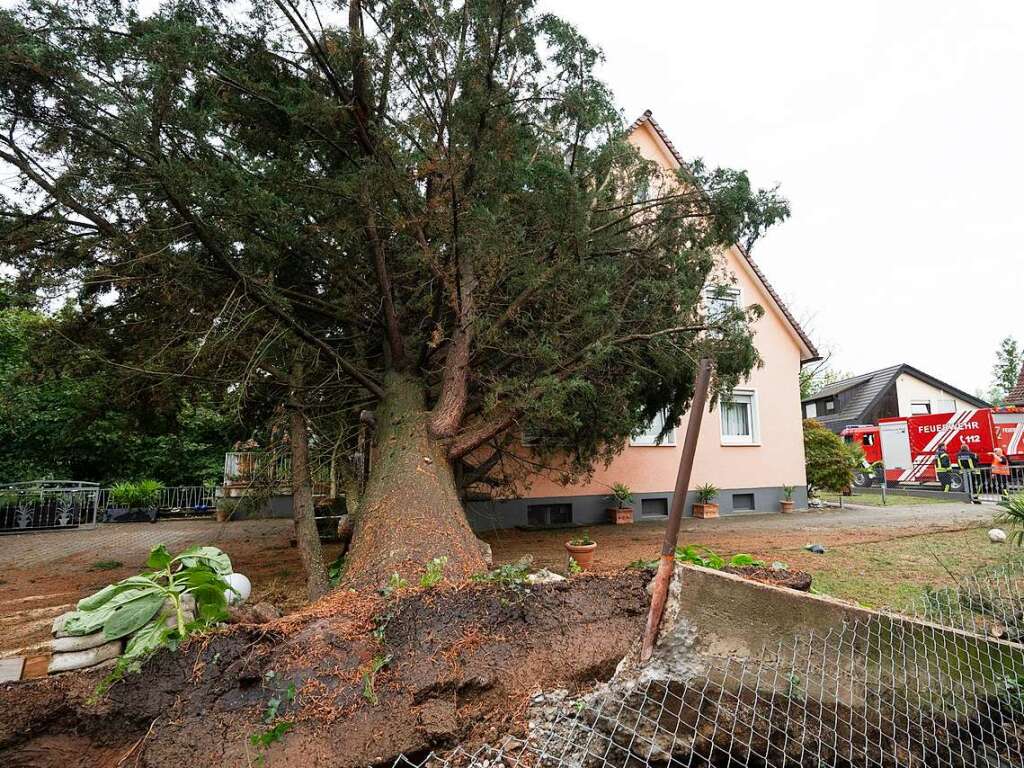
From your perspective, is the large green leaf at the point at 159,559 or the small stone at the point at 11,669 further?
the large green leaf at the point at 159,559

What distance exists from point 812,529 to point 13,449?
68.9 feet

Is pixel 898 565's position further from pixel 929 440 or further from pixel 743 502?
pixel 929 440

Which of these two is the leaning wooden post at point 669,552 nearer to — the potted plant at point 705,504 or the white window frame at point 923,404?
the potted plant at point 705,504

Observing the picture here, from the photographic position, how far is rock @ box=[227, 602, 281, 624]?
3.28 m

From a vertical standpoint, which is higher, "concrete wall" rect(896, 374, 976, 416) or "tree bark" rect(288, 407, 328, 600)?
"concrete wall" rect(896, 374, 976, 416)

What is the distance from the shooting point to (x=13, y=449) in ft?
51.6

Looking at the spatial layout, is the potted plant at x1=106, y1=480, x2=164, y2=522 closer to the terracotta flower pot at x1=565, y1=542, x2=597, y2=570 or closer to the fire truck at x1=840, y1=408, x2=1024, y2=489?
the terracotta flower pot at x1=565, y1=542, x2=597, y2=570

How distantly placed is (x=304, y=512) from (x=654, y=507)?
9.42 meters

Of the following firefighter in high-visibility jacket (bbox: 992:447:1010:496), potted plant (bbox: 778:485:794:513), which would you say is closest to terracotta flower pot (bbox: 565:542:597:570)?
potted plant (bbox: 778:485:794:513)

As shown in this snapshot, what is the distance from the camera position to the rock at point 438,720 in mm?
2732

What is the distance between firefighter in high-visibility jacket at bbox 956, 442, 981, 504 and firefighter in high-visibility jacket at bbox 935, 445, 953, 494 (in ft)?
1.01

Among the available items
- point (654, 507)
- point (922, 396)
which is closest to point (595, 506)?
point (654, 507)

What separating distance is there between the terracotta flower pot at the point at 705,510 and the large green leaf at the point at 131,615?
1220 centimetres

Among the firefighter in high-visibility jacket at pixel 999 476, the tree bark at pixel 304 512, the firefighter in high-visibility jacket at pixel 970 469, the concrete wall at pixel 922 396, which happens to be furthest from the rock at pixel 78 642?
the concrete wall at pixel 922 396
